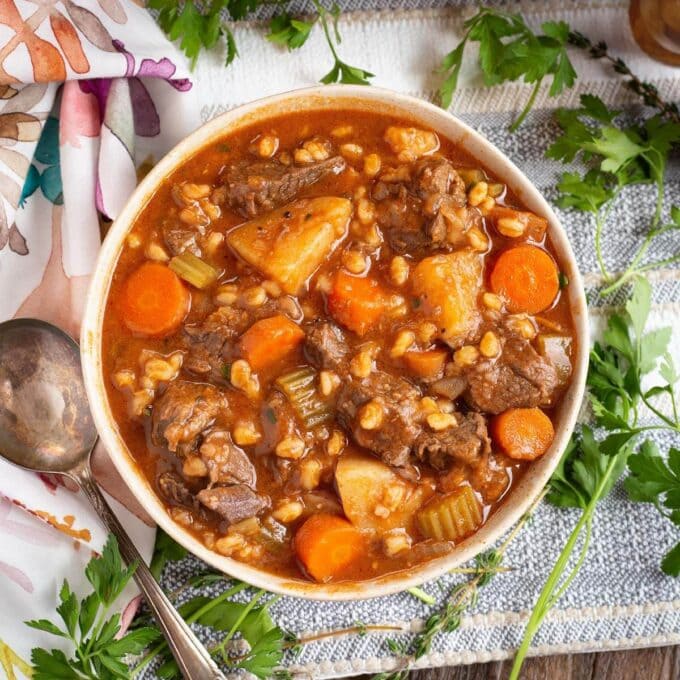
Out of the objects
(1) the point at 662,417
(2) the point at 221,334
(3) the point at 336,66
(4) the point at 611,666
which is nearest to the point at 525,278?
(1) the point at 662,417

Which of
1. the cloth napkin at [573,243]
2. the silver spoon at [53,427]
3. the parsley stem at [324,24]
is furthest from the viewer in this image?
the parsley stem at [324,24]

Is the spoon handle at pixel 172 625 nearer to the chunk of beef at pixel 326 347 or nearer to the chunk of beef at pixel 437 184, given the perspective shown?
the chunk of beef at pixel 326 347

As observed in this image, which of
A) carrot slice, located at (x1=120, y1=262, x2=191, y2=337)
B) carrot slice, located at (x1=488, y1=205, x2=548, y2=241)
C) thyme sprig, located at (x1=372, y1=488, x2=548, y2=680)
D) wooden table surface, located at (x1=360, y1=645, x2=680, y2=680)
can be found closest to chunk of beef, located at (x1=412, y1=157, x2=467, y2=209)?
carrot slice, located at (x1=488, y1=205, x2=548, y2=241)

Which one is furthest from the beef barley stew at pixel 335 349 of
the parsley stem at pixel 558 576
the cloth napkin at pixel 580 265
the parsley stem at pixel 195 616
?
the cloth napkin at pixel 580 265

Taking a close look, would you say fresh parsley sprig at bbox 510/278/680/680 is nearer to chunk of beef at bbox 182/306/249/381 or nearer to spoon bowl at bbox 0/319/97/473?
chunk of beef at bbox 182/306/249/381

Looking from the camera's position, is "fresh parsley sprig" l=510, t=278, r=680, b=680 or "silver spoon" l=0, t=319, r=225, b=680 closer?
"silver spoon" l=0, t=319, r=225, b=680

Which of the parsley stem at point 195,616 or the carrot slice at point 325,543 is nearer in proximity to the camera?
the carrot slice at point 325,543

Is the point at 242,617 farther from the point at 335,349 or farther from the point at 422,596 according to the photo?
the point at 335,349
